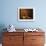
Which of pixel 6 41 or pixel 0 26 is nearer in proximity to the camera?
pixel 6 41

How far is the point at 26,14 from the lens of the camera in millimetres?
4375

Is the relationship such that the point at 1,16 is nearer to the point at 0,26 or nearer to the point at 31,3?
the point at 0,26

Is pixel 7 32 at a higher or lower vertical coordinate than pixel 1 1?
lower

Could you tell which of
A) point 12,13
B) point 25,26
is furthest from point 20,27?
point 12,13

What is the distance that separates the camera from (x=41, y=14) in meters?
4.38

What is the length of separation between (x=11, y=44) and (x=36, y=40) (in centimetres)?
74

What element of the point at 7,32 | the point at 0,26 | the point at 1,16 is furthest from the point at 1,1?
the point at 7,32

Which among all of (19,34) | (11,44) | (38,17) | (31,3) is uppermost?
(31,3)

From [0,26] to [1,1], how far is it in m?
0.82

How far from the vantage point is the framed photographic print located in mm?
4352

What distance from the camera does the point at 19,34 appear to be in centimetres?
387

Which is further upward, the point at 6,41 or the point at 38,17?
the point at 38,17

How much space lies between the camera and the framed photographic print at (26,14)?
4.35 metres

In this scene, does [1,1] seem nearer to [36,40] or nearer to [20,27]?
[20,27]
